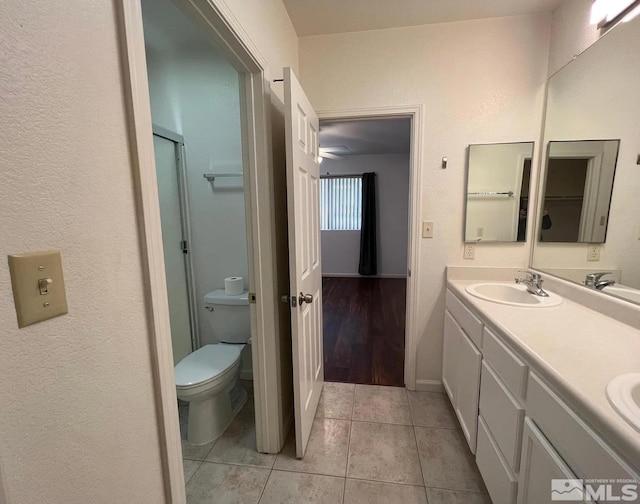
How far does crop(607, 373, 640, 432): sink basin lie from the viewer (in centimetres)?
63

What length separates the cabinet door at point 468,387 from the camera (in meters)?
1.37

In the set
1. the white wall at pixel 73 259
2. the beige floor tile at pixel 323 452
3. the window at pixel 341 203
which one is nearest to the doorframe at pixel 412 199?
the beige floor tile at pixel 323 452

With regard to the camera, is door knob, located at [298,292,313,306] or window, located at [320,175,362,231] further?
window, located at [320,175,362,231]

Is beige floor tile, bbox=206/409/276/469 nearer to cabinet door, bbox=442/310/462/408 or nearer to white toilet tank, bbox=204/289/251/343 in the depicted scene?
white toilet tank, bbox=204/289/251/343

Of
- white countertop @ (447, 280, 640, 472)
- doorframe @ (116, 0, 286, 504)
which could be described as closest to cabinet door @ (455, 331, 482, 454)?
white countertop @ (447, 280, 640, 472)

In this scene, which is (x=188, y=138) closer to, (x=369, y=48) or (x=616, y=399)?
(x=369, y=48)

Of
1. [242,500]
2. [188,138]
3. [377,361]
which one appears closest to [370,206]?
[377,361]

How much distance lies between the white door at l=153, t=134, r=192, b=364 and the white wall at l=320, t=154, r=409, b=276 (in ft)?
12.5

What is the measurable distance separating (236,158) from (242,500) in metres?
1.95

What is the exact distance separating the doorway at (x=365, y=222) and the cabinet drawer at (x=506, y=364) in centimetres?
218

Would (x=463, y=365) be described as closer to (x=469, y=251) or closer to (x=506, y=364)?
(x=506, y=364)

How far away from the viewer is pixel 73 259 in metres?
0.50

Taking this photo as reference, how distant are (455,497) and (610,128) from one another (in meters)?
1.87

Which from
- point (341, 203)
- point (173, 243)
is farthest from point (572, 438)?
point (341, 203)
